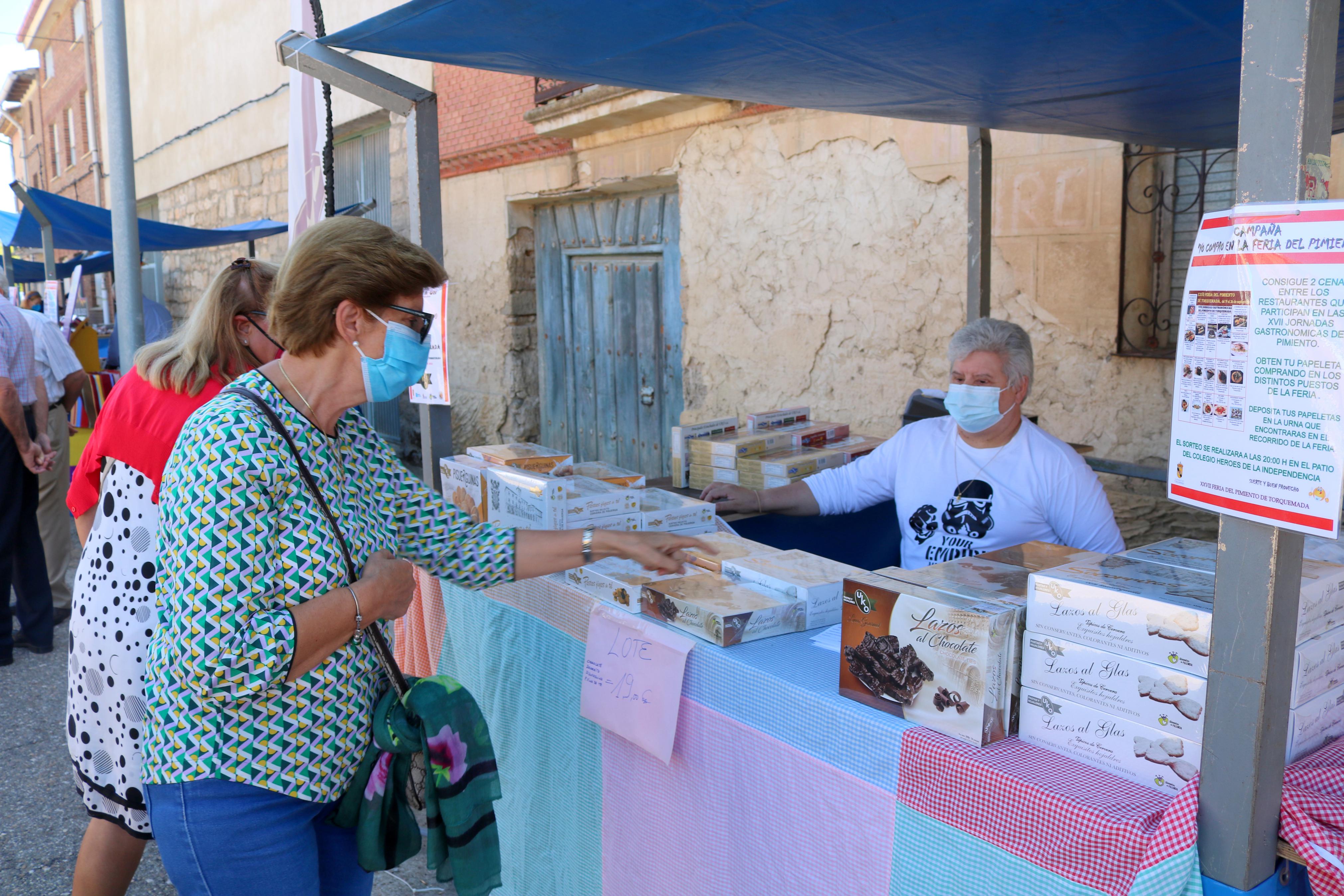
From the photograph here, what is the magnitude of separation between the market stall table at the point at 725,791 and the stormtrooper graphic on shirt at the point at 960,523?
3.65ft

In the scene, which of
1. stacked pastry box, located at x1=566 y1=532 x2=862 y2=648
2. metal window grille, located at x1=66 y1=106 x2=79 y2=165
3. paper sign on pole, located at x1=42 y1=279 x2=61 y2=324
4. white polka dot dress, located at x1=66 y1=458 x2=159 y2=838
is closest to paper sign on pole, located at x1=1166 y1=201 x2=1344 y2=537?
stacked pastry box, located at x1=566 y1=532 x2=862 y2=648

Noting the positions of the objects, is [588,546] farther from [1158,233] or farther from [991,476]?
[1158,233]

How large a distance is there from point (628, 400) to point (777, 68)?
213 inches

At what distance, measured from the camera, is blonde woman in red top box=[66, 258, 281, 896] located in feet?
7.37

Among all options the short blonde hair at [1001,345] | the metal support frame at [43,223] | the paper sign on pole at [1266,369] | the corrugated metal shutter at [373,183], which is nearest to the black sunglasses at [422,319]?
the paper sign on pole at [1266,369]

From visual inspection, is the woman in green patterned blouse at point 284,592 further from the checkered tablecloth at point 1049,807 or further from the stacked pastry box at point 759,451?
the stacked pastry box at point 759,451

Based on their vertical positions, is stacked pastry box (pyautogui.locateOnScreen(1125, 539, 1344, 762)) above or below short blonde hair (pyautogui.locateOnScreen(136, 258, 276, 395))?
below

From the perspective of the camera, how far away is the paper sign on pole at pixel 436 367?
305cm

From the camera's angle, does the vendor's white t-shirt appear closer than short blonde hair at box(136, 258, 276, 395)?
No

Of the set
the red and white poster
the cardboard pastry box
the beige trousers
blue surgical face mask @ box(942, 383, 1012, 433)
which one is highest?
the red and white poster

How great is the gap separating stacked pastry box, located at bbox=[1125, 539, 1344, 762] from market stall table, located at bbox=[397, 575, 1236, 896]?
0.22 meters

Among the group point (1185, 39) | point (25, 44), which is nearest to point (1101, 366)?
point (1185, 39)

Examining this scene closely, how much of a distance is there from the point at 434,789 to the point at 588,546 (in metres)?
0.59

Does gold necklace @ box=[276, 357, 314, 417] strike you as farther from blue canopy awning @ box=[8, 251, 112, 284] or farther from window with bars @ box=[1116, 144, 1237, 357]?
blue canopy awning @ box=[8, 251, 112, 284]
